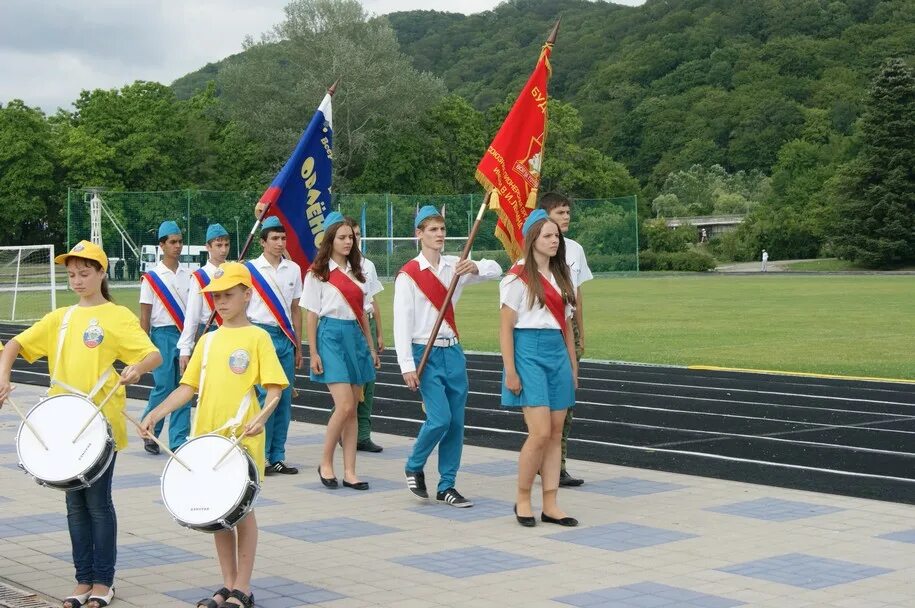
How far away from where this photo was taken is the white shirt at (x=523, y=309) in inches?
326

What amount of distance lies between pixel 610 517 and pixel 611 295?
33.4 metres

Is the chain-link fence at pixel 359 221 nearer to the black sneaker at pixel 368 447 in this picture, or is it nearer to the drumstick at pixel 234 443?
the black sneaker at pixel 368 447

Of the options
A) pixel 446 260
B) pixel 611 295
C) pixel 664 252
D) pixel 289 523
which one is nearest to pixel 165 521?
pixel 289 523

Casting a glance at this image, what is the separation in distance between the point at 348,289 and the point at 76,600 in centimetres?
406

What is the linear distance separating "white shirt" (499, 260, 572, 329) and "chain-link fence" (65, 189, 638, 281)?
37.8 m

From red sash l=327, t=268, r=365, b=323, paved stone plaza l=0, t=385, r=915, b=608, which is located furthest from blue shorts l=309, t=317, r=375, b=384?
paved stone plaza l=0, t=385, r=915, b=608

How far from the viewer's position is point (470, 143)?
3447 inches

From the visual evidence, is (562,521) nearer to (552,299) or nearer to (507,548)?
(507,548)

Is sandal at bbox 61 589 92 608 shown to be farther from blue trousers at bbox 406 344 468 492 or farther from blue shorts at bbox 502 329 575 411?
blue trousers at bbox 406 344 468 492

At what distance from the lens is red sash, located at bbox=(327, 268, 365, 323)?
9.91 meters

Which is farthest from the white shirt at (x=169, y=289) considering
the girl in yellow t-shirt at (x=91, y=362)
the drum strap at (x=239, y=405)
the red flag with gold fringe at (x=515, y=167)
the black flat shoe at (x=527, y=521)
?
the drum strap at (x=239, y=405)

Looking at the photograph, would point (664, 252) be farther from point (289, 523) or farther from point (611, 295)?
point (289, 523)

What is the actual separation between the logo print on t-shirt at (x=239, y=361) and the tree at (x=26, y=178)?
235 feet

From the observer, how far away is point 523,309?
8.32 m
